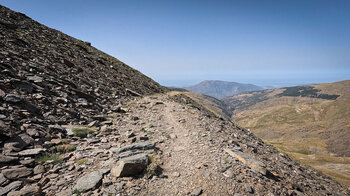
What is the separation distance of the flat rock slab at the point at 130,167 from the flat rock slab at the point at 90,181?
0.66 metres

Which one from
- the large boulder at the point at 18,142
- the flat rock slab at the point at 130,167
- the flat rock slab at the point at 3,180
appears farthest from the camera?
the large boulder at the point at 18,142

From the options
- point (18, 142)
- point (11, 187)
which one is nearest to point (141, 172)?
point (11, 187)

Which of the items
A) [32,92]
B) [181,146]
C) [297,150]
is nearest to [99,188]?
[181,146]

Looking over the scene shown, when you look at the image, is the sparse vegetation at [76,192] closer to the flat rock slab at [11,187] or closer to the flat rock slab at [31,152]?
the flat rock slab at [11,187]

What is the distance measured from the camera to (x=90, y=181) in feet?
21.8

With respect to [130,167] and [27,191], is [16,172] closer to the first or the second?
[27,191]

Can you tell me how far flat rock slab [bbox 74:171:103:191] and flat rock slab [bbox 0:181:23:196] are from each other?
1.99 m

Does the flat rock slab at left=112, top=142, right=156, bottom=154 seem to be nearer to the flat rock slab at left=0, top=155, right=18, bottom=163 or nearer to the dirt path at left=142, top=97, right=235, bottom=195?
the dirt path at left=142, top=97, right=235, bottom=195

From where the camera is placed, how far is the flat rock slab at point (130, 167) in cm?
717

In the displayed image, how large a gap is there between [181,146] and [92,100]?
41.1ft

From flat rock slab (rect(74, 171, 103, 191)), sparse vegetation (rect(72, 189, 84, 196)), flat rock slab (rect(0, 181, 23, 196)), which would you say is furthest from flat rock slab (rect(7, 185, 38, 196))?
flat rock slab (rect(74, 171, 103, 191))

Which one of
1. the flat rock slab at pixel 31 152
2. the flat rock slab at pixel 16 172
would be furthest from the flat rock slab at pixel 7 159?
the flat rock slab at pixel 16 172

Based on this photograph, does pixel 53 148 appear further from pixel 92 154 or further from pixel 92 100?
pixel 92 100

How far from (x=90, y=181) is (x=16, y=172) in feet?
9.94
